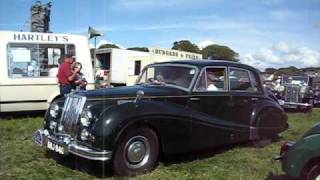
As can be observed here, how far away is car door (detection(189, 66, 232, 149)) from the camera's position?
7.71 m

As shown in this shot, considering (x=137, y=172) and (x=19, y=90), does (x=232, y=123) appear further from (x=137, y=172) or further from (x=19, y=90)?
(x=19, y=90)

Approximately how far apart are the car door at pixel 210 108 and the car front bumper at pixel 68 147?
1766mm

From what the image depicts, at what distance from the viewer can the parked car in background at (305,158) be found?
5480 millimetres

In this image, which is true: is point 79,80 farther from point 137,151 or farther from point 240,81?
point 137,151

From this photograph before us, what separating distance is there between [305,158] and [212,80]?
286 centimetres

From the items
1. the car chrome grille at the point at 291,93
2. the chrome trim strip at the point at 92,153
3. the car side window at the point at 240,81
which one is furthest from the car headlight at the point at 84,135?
the car chrome grille at the point at 291,93

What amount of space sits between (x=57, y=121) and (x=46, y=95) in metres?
5.92

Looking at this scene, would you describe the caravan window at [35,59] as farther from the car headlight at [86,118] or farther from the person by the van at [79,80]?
the car headlight at [86,118]

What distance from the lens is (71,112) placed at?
23.2 feet

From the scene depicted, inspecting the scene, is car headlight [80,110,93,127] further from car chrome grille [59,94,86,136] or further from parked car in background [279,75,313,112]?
parked car in background [279,75,313,112]

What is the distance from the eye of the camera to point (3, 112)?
12.9 metres

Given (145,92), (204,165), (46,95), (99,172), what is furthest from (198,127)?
(46,95)

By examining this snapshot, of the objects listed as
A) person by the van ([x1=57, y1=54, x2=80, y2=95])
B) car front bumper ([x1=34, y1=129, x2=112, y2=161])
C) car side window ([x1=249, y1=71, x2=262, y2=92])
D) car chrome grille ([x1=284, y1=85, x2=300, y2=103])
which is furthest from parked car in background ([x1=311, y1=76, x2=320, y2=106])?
car front bumper ([x1=34, y1=129, x2=112, y2=161])

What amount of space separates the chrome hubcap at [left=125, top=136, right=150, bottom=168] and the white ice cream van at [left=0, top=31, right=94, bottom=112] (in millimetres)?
6699
